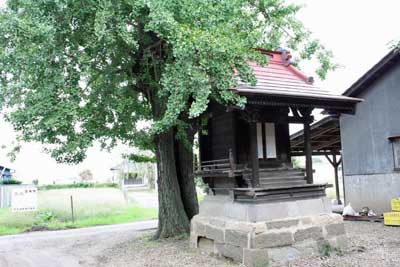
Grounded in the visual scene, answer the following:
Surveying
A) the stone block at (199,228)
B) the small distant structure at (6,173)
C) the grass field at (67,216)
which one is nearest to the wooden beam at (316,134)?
the stone block at (199,228)

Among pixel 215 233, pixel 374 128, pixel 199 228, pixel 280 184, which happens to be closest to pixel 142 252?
pixel 199 228

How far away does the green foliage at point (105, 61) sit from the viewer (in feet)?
22.2

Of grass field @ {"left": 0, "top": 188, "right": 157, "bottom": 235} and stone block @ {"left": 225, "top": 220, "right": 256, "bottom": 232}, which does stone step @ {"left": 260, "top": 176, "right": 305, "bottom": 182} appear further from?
grass field @ {"left": 0, "top": 188, "right": 157, "bottom": 235}

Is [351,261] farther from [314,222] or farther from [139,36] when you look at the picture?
[139,36]

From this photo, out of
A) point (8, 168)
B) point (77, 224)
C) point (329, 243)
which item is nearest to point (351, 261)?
point (329, 243)

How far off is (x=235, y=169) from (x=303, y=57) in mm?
6823

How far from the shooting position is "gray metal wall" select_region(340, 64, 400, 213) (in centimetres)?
1157

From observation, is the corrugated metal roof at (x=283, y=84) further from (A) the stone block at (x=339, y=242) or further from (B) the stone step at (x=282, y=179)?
(A) the stone block at (x=339, y=242)

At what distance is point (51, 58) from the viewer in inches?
309

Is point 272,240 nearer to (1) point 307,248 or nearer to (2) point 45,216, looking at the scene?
(1) point 307,248

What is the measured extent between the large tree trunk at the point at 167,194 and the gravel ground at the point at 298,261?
52 cm

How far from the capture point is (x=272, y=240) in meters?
7.24

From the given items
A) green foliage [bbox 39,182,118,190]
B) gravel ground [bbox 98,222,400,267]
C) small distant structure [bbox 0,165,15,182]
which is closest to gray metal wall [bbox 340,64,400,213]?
gravel ground [bbox 98,222,400,267]

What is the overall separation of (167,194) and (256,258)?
4.18 m
